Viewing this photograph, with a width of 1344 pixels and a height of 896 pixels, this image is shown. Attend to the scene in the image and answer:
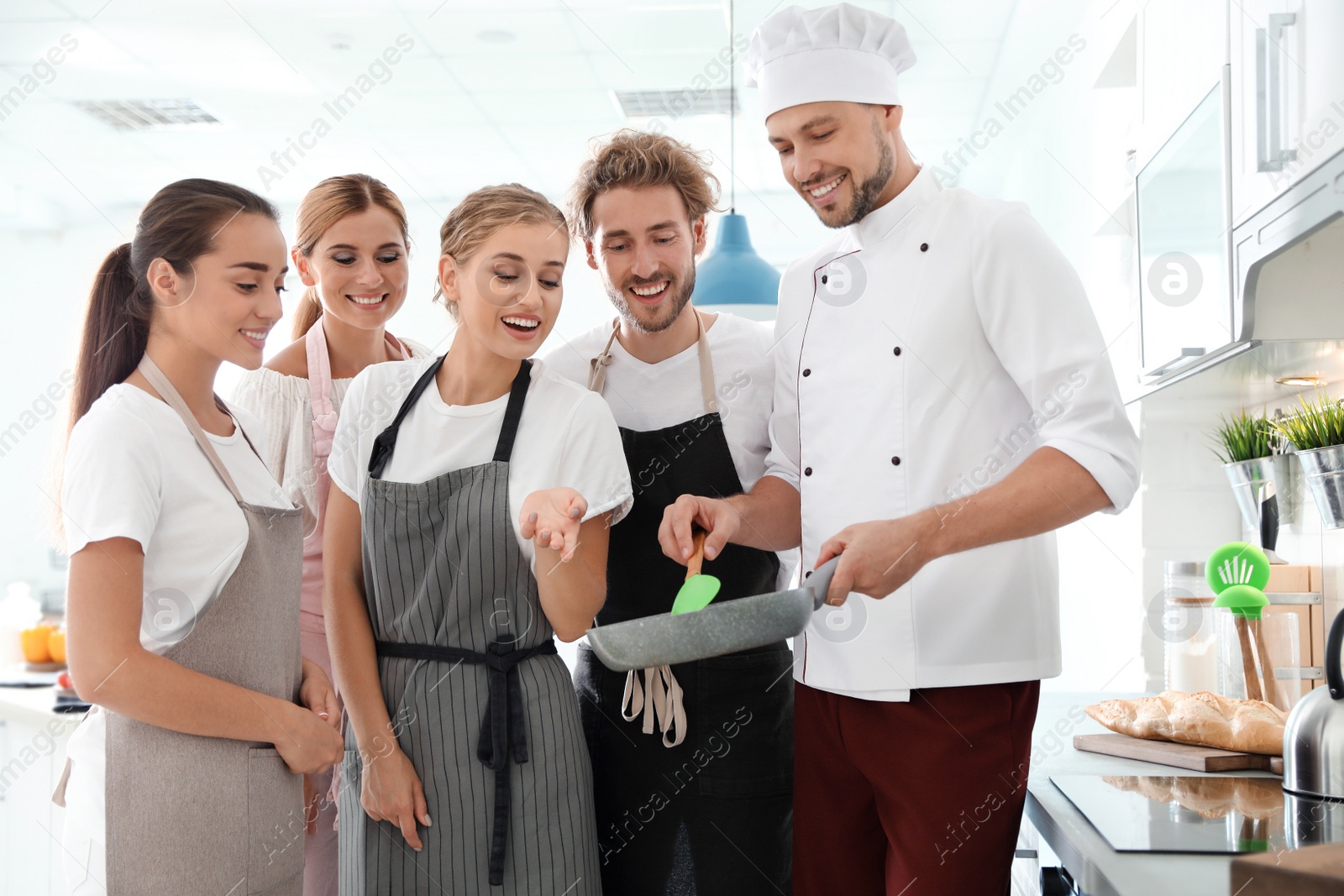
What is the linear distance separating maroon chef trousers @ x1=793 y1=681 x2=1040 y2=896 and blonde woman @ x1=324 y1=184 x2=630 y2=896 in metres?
0.29

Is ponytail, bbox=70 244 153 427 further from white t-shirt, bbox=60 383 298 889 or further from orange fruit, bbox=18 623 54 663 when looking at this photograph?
orange fruit, bbox=18 623 54 663

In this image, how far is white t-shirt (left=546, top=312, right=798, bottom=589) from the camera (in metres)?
1.56

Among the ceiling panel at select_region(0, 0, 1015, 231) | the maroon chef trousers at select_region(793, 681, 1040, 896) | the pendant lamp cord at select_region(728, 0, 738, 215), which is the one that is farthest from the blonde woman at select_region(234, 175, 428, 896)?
the ceiling panel at select_region(0, 0, 1015, 231)

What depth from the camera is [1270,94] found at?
1.28 m

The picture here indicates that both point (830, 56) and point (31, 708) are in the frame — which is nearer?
point (830, 56)

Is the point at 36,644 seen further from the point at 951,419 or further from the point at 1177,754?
the point at 1177,754

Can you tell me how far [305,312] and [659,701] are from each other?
41.0 inches

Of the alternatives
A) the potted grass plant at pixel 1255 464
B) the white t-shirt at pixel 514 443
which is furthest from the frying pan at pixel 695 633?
the potted grass plant at pixel 1255 464

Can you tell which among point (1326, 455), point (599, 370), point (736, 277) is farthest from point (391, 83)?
point (1326, 455)

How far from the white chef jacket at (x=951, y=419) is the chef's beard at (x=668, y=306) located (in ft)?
1.01

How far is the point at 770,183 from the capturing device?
592cm

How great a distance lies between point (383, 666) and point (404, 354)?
74cm

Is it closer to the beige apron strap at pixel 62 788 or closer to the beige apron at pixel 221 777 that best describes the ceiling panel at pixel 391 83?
the beige apron at pixel 221 777

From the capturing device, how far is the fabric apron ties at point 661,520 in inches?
58.7
